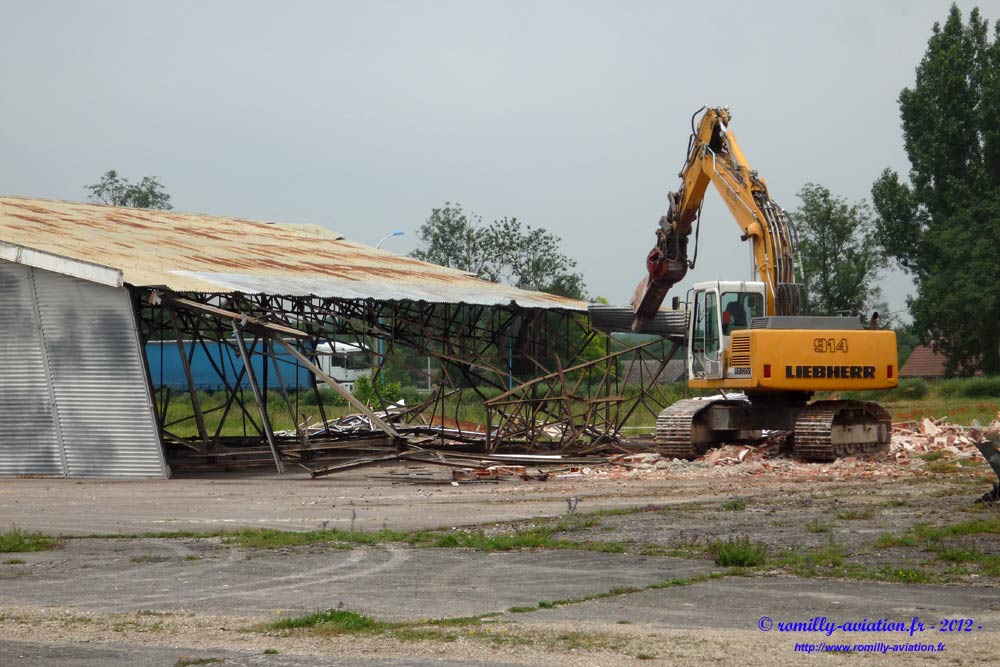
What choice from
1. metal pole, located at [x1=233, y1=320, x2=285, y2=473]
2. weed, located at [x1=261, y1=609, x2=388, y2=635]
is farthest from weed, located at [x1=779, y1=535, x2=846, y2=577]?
metal pole, located at [x1=233, y1=320, x2=285, y2=473]

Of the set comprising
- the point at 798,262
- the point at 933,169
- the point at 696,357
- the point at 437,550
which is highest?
the point at 933,169

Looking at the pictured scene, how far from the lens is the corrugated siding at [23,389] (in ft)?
81.0

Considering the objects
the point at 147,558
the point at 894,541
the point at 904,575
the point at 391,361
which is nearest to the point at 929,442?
the point at 391,361

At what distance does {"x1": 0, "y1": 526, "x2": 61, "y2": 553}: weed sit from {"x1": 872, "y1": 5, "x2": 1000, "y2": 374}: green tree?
54.5 metres

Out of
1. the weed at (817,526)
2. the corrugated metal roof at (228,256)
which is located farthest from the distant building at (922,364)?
the weed at (817,526)

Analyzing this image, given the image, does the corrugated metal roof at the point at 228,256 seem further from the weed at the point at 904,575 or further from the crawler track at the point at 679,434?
the weed at the point at 904,575

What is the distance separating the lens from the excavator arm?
75.7ft

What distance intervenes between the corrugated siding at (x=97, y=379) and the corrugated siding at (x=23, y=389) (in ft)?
0.79

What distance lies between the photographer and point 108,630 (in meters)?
9.45

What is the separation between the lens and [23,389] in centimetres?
2483

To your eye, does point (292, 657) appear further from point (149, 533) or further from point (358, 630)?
point (149, 533)

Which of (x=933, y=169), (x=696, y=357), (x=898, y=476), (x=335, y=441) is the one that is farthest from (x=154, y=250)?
(x=933, y=169)

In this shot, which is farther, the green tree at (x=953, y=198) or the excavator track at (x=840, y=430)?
the green tree at (x=953, y=198)

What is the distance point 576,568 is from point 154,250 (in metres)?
19.4
